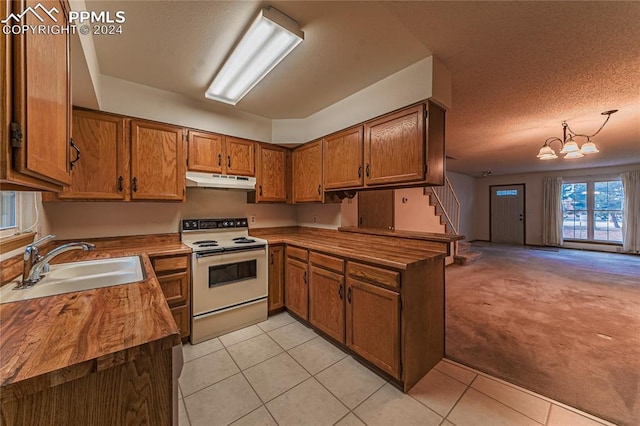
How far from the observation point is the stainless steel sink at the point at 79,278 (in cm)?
118

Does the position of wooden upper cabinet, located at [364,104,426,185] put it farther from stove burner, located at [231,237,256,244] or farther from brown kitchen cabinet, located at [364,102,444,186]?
stove burner, located at [231,237,256,244]

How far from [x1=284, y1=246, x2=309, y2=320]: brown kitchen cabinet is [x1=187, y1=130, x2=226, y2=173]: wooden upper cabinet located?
1.26 m

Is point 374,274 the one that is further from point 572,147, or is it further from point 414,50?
point 572,147

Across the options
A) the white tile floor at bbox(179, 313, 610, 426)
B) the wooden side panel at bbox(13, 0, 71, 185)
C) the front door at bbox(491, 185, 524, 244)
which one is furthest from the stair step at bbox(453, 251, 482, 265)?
the wooden side panel at bbox(13, 0, 71, 185)

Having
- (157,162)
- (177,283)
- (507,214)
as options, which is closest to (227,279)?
(177,283)

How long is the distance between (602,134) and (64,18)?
6.29 metres

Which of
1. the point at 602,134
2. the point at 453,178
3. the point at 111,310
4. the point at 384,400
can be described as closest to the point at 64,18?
the point at 111,310

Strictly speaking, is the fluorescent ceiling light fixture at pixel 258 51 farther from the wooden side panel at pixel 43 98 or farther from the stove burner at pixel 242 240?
the stove burner at pixel 242 240

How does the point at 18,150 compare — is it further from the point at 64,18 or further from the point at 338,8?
the point at 338,8

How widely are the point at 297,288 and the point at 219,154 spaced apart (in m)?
1.76

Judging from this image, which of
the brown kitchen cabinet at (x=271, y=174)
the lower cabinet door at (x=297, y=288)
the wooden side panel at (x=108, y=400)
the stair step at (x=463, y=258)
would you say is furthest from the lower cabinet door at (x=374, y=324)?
the stair step at (x=463, y=258)

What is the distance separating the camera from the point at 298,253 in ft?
8.91

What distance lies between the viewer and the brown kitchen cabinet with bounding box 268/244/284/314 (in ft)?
9.36

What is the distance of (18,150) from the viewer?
0.67 m
